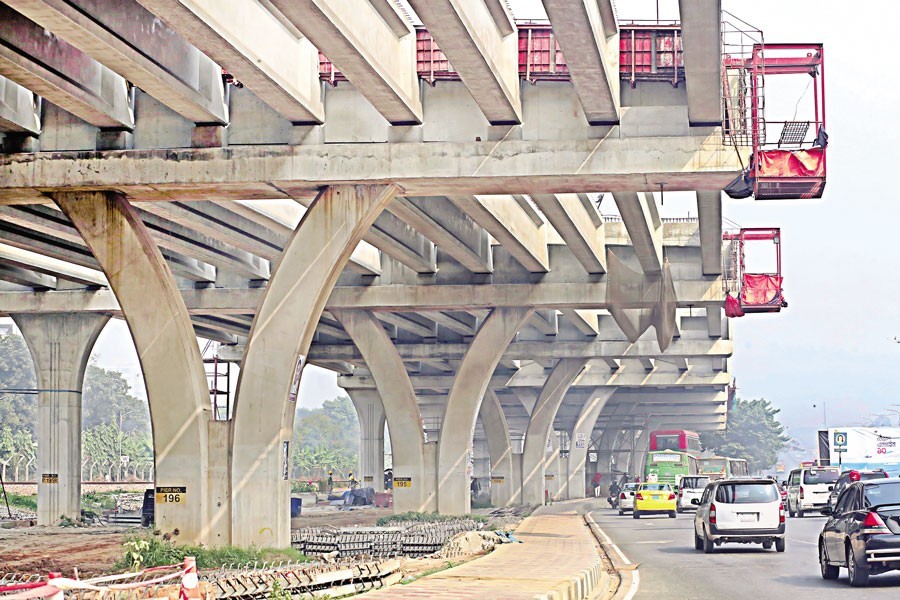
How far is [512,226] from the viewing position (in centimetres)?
3177

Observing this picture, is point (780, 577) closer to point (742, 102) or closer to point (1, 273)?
point (742, 102)

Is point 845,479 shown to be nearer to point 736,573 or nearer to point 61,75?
point 736,573

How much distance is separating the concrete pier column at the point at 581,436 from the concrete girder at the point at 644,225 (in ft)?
125

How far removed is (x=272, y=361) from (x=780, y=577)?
9869 millimetres

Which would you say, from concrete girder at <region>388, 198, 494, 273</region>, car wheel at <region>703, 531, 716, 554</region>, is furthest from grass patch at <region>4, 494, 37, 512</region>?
car wheel at <region>703, 531, 716, 554</region>

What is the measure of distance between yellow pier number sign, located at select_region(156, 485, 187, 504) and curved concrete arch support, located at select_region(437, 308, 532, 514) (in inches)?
777

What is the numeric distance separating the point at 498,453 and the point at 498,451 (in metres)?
0.13

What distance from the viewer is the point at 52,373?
42.6 m

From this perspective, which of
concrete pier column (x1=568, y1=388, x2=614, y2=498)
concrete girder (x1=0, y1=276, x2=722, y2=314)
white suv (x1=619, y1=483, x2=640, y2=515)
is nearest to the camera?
concrete girder (x1=0, y1=276, x2=722, y2=314)

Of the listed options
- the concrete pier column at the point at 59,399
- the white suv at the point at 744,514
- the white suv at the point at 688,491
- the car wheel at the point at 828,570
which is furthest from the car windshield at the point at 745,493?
the white suv at the point at 688,491

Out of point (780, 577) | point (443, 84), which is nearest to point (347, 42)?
point (443, 84)

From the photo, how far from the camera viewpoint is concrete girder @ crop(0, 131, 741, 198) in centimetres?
2236

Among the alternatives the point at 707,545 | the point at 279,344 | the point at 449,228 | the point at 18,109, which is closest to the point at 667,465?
the point at 449,228

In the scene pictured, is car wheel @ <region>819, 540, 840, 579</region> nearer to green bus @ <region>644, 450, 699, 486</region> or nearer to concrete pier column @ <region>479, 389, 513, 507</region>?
concrete pier column @ <region>479, 389, 513, 507</region>
